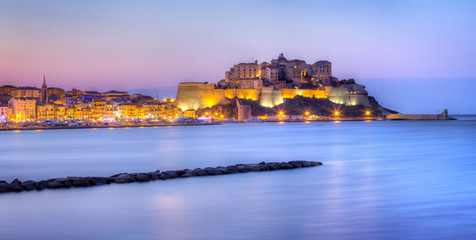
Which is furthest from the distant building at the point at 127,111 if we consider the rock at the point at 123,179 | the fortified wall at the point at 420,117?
the rock at the point at 123,179

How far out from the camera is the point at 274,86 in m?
62.0

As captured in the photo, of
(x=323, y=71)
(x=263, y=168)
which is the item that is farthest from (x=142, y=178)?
(x=323, y=71)

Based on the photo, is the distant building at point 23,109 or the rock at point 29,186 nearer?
the rock at point 29,186

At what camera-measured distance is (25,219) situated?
6602mm

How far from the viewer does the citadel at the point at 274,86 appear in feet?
197

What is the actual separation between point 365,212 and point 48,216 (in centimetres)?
439

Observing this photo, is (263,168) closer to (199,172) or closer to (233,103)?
(199,172)

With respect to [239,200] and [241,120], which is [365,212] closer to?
[239,200]

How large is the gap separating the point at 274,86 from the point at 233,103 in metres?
5.55

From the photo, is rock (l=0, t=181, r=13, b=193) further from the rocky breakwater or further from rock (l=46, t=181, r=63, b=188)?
rock (l=46, t=181, r=63, b=188)

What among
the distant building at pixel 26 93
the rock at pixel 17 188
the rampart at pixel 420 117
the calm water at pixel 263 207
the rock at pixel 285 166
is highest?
the distant building at pixel 26 93

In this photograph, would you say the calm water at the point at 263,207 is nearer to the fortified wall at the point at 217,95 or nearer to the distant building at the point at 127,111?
the fortified wall at the point at 217,95

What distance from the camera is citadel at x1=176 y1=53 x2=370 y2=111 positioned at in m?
59.9

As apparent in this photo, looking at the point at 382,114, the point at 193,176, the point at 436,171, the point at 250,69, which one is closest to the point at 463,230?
the point at 193,176
